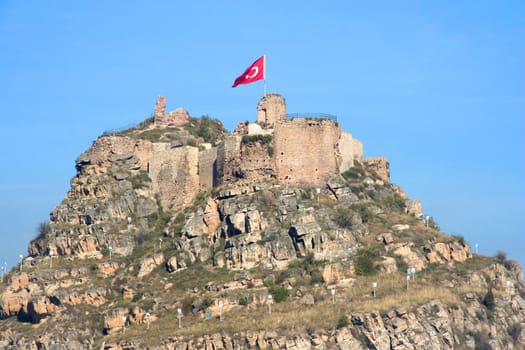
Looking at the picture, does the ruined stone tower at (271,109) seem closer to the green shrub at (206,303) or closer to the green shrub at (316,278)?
the green shrub at (316,278)

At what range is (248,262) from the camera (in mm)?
102812

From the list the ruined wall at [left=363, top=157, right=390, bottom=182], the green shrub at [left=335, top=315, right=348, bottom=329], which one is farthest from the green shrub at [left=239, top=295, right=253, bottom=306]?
the ruined wall at [left=363, top=157, right=390, bottom=182]

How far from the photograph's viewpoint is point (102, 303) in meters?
104

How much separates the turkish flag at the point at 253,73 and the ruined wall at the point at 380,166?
1240cm

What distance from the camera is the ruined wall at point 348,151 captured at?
112 metres

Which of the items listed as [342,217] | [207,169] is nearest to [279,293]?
[342,217]

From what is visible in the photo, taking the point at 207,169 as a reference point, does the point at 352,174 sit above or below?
below

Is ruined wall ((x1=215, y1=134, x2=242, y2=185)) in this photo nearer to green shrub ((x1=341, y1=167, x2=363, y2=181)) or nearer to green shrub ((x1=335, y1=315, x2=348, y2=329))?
green shrub ((x1=341, y1=167, x2=363, y2=181))

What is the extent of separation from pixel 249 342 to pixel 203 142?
2931 cm

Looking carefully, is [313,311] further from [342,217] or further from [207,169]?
[207,169]

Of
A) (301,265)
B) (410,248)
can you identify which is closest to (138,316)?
(301,265)

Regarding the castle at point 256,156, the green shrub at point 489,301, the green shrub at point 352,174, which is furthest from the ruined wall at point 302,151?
A: the green shrub at point 489,301

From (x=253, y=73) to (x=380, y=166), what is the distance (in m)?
14.0

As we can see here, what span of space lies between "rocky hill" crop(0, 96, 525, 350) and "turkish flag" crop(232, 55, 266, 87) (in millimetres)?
1860
